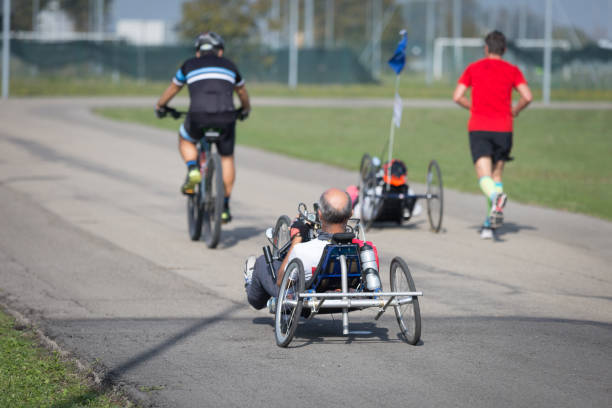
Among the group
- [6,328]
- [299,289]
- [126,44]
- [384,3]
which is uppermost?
[384,3]

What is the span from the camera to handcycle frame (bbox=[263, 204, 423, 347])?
227 inches

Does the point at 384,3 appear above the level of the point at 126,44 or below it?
above

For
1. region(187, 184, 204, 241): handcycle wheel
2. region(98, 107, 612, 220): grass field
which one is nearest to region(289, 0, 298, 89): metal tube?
region(98, 107, 612, 220): grass field

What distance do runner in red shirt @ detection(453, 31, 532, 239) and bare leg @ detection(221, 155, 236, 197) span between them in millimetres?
2462

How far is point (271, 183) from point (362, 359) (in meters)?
9.17

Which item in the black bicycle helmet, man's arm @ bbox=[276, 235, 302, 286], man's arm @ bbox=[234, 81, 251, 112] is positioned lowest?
man's arm @ bbox=[276, 235, 302, 286]

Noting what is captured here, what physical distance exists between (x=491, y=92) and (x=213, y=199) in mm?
3177

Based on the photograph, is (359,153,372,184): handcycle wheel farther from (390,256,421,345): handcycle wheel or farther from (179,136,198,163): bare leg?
(390,256,421,345): handcycle wheel

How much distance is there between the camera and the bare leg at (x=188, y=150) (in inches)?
390

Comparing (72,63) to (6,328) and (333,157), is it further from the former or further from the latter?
(6,328)

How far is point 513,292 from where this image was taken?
7.88 meters

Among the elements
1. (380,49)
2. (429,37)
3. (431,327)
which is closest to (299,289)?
(431,327)

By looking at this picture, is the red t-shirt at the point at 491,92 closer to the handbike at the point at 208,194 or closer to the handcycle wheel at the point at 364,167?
the handcycle wheel at the point at 364,167

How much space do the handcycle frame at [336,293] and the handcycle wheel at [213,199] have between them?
3.39 m
